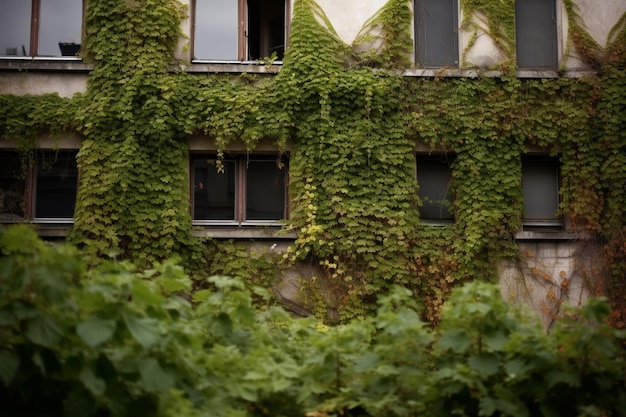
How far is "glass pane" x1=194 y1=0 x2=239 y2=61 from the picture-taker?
→ 46.5 feet

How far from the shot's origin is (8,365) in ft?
14.5

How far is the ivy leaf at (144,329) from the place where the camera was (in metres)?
4.39

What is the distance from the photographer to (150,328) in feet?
14.8

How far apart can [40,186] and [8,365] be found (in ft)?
32.8

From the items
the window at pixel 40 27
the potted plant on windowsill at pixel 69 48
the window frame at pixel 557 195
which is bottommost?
the window frame at pixel 557 195

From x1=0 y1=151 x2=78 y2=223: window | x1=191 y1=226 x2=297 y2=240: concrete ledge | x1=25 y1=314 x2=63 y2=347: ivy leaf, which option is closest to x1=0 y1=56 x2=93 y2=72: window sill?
x1=0 y1=151 x2=78 y2=223: window

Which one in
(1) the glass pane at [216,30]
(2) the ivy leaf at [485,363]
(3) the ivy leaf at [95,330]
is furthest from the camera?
(1) the glass pane at [216,30]

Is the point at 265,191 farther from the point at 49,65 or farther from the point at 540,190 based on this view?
the point at 540,190

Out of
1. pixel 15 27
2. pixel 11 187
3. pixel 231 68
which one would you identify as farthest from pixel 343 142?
pixel 15 27

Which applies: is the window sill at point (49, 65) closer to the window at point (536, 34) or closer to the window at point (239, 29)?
the window at point (239, 29)

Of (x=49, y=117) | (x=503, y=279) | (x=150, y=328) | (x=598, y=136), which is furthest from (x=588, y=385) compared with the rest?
(x=49, y=117)

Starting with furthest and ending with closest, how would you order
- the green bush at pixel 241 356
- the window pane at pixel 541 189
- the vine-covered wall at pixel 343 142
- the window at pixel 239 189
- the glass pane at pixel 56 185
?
the window pane at pixel 541 189 → the window at pixel 239 189 → the glass pane at pixel 56 185 → the vine-covered wall at pixel 343 142 → the green bush at pixel 241 356

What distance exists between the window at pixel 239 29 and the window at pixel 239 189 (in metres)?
2.08

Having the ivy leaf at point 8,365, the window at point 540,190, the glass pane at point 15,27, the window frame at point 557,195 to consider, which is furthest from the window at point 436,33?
the ivy leaf at point 8,365
